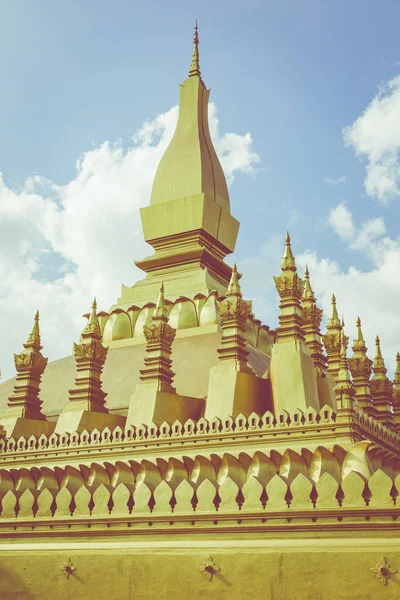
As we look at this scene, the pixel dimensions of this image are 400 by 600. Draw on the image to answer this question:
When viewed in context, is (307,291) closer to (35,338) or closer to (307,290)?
→ (307,290)

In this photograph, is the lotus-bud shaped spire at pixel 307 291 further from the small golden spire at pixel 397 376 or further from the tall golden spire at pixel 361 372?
the small golden spire at pixel 397 376

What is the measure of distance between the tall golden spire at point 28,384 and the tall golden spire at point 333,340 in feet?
19.4

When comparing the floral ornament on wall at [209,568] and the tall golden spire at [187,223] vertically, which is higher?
the tall golden spire at [187,223]

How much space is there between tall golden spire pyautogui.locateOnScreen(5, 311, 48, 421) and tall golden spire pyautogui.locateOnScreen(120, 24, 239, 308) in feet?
10.9

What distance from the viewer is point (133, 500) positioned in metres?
10.3

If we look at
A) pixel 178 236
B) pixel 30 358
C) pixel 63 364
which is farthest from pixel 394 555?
pixel 178 236

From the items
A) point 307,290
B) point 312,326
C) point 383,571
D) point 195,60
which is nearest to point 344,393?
point 383,571

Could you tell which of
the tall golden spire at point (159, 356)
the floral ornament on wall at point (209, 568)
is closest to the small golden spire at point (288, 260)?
the tall golden spire at point (159, 356)

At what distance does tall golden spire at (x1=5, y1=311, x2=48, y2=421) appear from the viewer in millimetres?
15891

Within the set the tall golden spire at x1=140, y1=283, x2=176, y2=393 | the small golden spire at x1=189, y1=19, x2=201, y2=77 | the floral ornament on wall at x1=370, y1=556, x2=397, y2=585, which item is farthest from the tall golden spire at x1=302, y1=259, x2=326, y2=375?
the small golden spire at x1=189, y1=19, x2=201, y2=77

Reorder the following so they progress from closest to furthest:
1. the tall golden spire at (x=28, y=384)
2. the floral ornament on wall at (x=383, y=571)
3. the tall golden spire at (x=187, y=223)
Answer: the floral ornament on wall at (x=383, y=571) < the tall golden spire at (x=28, y=384) < the tall golden spire at (x=187, y=223)

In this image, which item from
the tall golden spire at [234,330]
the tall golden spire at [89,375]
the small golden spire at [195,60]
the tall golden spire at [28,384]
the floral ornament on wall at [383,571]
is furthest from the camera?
the small golden spire at [195,60]

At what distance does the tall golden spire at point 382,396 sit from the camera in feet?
56.1

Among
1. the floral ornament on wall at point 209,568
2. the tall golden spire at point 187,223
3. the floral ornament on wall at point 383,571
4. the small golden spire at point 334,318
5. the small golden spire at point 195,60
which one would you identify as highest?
the small golden spire at point 195,60
